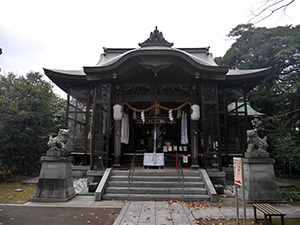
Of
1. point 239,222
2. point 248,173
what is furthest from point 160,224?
point 248,173

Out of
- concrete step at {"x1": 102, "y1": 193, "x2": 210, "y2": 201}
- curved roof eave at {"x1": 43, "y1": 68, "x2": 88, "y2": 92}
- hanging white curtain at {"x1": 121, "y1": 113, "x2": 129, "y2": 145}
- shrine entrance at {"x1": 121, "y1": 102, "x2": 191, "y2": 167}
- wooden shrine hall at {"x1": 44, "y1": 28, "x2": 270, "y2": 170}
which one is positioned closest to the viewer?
concrete step at {"x1": 102, "y1": 193, "x2": 210, "y2": 201}

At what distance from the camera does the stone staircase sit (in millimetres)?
6995

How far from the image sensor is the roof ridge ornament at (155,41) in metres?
10.8

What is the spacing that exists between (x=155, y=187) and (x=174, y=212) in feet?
6.74

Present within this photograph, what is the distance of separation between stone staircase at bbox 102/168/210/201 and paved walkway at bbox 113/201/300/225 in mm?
433

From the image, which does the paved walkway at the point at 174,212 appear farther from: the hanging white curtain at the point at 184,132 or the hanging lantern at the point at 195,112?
the hanging white curtain at the point at 184,132

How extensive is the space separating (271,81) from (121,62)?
1273 centimetres

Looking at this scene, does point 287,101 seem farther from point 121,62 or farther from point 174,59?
point 121,62

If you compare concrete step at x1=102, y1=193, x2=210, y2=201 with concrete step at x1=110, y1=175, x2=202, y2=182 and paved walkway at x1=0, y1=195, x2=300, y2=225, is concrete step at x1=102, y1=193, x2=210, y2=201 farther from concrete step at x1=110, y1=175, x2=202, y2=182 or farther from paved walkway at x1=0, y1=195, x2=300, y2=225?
concrete step at x1=110, y1=175, x2=202, y2=182

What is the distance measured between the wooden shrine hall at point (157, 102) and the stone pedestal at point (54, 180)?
2.04m

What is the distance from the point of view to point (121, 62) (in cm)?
898

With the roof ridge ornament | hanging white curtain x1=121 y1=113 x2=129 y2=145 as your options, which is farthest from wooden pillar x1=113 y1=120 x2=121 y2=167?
the roof ridge ornament

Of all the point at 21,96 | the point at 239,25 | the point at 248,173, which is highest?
the point at 239,25

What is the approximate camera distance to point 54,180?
689 cm
